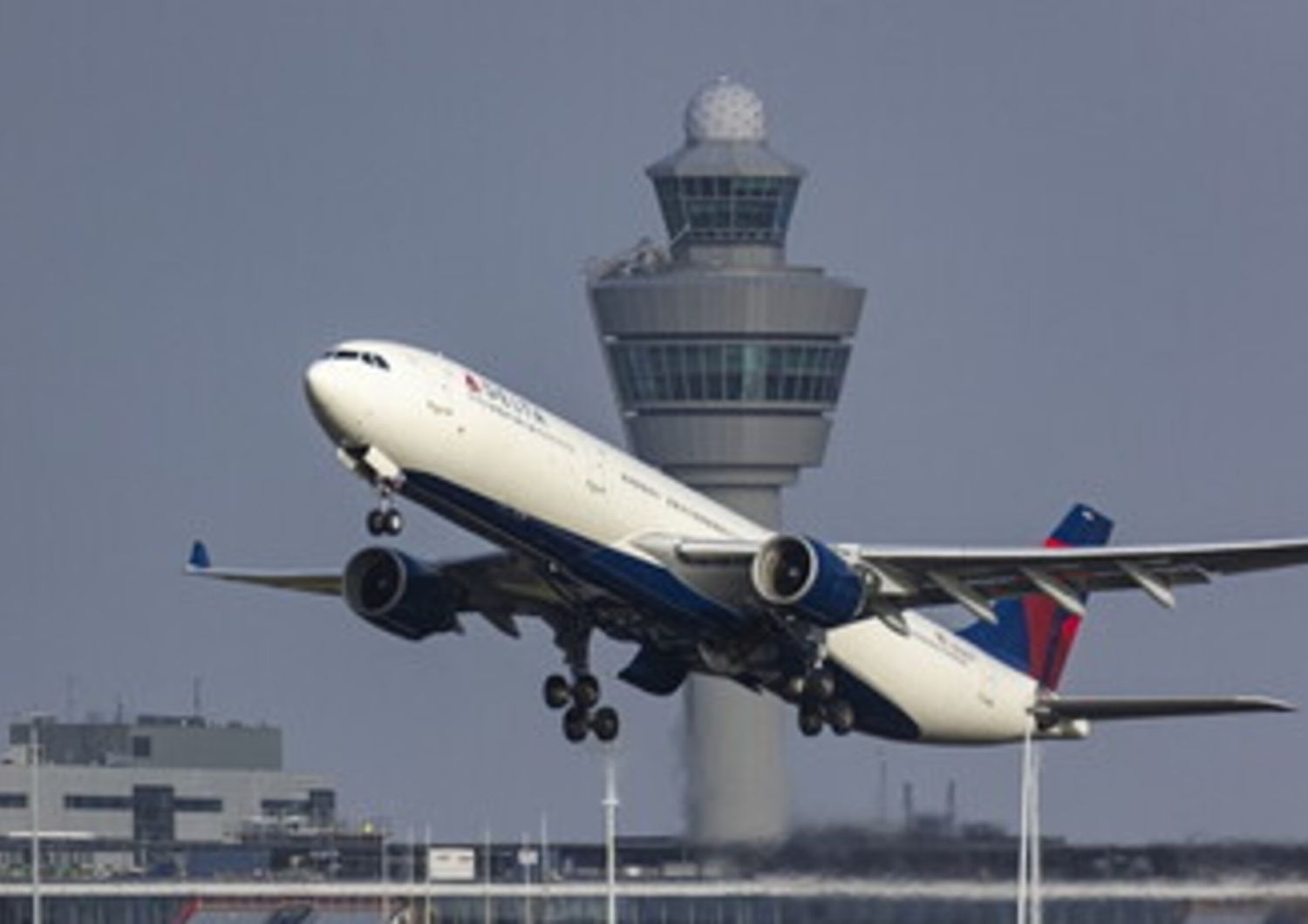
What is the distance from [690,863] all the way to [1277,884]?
759 inches

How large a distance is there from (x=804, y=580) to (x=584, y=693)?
632 cm

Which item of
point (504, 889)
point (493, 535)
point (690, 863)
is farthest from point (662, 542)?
point (504, 889)

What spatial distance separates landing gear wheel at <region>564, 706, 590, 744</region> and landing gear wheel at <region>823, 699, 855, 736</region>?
464 centimetres

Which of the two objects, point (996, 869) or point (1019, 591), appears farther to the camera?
point (996, 869)

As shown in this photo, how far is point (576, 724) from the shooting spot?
303ft

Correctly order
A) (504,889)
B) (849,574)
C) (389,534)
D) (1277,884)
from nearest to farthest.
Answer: (389,534) → (849,574) → (1277,884) → (504,889)

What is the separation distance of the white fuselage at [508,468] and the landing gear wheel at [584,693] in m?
4.07

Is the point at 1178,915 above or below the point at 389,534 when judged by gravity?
below

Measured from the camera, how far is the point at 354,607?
92.1 meters

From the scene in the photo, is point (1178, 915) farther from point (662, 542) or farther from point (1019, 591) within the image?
point (662, 542)

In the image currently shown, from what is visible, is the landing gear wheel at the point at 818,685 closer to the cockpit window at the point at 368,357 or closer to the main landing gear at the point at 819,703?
the main landing gear at the point at 819,703

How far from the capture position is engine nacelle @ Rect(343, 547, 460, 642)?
9125cm

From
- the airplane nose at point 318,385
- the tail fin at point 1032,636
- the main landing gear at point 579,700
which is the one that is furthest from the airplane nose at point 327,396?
the tail fin at point 1032,636

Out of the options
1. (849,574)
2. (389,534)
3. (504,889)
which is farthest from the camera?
(504,889)
